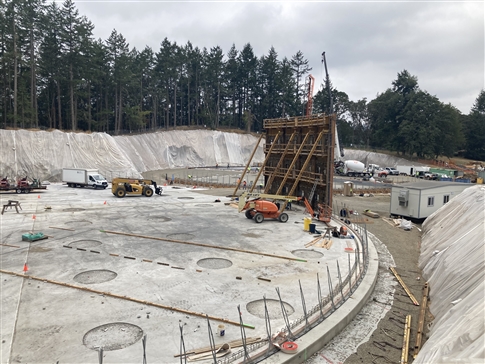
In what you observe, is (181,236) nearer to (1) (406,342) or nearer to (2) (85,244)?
(2) (85,244)

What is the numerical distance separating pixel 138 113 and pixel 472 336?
2814 inches

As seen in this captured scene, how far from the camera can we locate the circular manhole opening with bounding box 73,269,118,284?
42.7ft

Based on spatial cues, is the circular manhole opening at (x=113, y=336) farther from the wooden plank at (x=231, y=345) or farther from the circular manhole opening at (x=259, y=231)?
the circular manhole opening at (x=259, y=231)

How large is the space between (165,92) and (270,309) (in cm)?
7731

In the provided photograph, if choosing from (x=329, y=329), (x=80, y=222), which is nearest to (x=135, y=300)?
(x=329, y=329)

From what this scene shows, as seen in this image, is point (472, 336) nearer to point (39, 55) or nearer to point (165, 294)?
point (165, 294)

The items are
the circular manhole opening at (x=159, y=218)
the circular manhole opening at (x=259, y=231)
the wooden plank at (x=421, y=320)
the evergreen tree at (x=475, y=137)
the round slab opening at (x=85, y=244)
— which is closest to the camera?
the wooden plank at (x=421, y=320)

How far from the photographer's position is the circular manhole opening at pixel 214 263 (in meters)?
14.9

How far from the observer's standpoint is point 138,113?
7069cm

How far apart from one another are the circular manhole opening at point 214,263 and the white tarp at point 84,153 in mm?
35772

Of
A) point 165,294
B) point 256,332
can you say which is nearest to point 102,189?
point 165,294

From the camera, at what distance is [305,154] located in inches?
1150

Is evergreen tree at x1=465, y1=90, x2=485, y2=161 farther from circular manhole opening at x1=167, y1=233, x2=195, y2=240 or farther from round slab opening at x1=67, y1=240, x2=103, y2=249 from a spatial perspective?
round slab opening at x1=67, y1=240, x2=103, y2=249

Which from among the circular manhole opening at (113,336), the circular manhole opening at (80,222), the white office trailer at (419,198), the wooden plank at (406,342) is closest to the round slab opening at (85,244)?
the circular manhole opening at (80,222)
